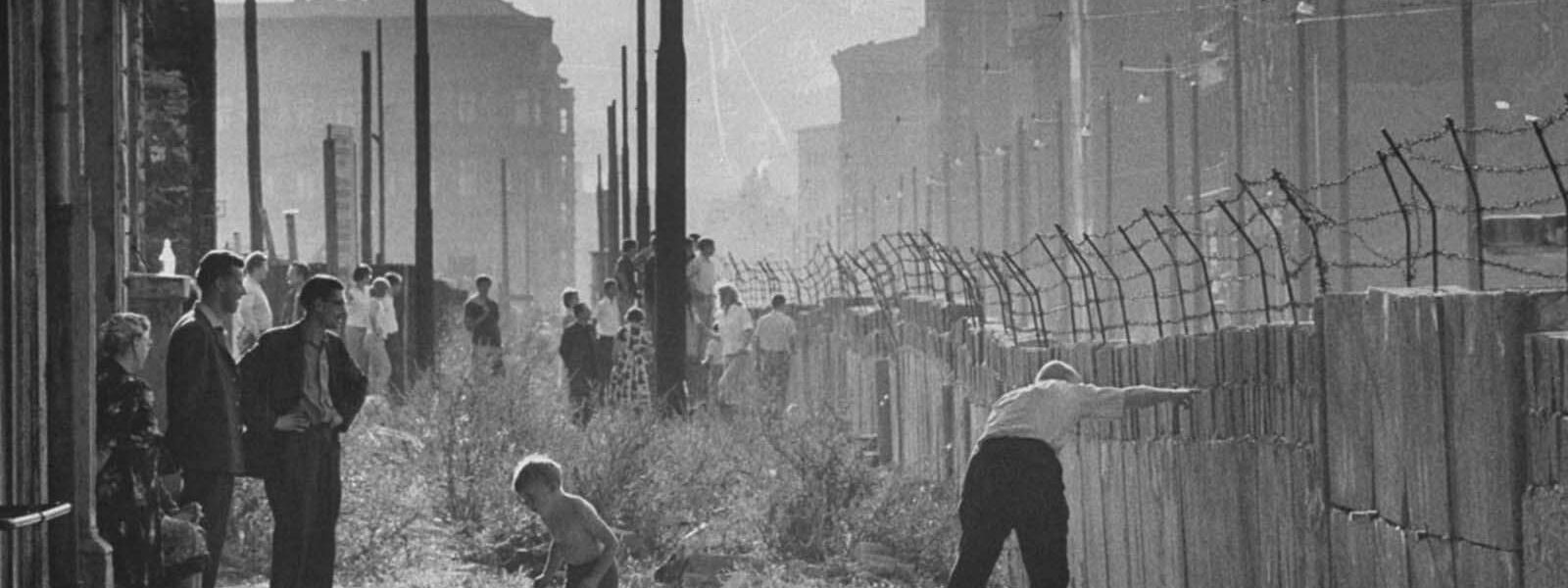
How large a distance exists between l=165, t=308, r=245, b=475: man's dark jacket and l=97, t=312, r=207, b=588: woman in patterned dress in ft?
2.85

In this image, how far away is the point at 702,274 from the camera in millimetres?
25797

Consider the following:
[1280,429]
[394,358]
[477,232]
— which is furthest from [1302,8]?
[477,232]

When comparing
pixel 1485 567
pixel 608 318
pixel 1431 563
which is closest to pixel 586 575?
pixel 1431 563

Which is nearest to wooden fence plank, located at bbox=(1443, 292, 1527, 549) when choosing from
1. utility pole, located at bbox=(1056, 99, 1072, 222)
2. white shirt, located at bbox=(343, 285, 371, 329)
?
white shirt, located at bbox=(343, 285, 371, 329)

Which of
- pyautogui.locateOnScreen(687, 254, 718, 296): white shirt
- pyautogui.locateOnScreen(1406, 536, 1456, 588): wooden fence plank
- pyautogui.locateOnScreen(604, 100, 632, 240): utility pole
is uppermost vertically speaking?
pyautogui.locateOnScreen(604, 100, 632, 240): utility pole

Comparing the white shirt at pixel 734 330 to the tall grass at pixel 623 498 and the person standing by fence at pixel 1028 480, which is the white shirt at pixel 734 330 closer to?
the tall grass at pixel 623 498

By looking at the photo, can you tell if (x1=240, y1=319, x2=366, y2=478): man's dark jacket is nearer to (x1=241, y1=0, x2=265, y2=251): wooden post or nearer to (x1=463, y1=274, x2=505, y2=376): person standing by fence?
(x1=463, y1=274, x2=505, y2=376): person standing by fence

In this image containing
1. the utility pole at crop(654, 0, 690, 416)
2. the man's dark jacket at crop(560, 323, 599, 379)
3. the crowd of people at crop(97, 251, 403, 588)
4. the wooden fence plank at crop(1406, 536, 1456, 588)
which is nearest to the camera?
the wooden fence plank at crop(1406, 536, 1456, 588)

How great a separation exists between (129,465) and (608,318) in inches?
676

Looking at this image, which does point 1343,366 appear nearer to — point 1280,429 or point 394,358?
point 1280,429

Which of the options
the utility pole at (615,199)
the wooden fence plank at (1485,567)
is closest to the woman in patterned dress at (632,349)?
the wooden fence plank at (1485,567)

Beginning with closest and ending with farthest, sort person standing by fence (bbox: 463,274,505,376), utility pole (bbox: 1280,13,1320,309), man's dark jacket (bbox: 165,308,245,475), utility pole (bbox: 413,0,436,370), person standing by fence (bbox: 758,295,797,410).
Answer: man's dark jacket (bbox: 165,308,245,475) < person standing by fence (bbox: 463,274,505,376) < person standing by fence (bbox: 758,295,797,410) < utility pole (bbox: 413,0,436,370) < utility pole (bbox: 1280,13,1320,309)

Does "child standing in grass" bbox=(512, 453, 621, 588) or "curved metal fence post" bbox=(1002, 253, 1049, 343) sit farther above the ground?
"curved metal fence post" bbox=(1002, 253, 1049, 343)

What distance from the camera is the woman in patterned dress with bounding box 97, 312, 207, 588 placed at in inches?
385
